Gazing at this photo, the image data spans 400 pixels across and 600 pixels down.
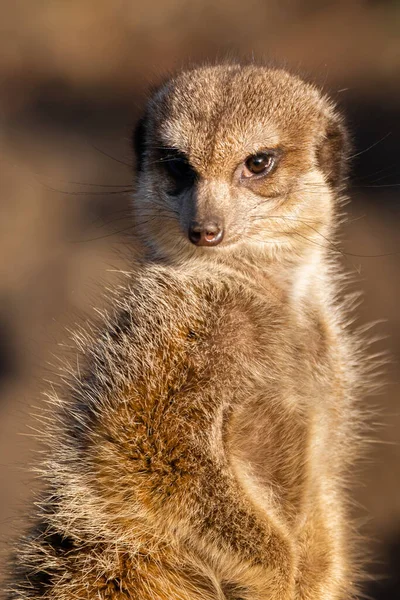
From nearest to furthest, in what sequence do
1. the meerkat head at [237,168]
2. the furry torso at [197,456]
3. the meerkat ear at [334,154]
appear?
the furry torso at [197,456], the meerkat head at [237,168], the meerkat ear at [334,154]

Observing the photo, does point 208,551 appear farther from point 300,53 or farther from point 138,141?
point 300,53

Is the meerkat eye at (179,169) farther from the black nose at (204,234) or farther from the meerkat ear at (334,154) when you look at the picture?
the meerkat ear at (334,154)

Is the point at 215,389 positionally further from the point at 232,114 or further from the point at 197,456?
the point at 232,114

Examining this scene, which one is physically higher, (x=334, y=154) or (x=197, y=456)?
(x=334, y=154)

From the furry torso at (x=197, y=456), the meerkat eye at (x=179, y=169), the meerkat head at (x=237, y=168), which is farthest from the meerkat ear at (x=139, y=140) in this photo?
the furry torso at (x=197, y=456)

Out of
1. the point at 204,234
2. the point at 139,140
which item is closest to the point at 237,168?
the point at 204,234

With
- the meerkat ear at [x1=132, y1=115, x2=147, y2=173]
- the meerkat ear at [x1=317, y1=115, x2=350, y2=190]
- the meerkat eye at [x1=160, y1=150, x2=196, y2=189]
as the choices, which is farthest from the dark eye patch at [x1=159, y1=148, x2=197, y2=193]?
the meerkat ear at [x1=317, y1=115, x2=350, y2=190]

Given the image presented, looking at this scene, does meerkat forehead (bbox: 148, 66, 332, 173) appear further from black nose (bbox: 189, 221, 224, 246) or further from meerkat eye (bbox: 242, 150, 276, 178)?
black nose (bbox: 189, 221, 224, 246)
